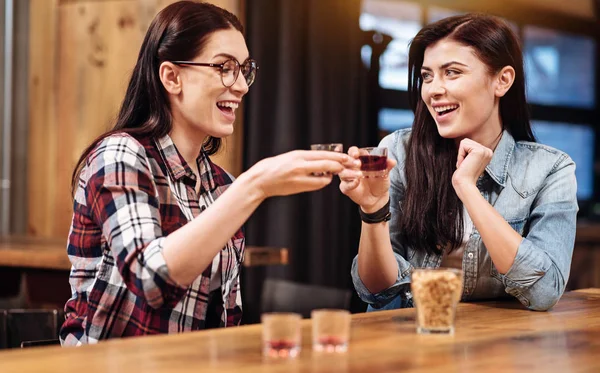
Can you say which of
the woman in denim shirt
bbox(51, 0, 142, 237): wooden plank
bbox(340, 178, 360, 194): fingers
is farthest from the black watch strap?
bbox(51, 0, 142, 237): wooden plank

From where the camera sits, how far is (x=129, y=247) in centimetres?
186

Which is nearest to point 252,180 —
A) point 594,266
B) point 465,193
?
point 465,193

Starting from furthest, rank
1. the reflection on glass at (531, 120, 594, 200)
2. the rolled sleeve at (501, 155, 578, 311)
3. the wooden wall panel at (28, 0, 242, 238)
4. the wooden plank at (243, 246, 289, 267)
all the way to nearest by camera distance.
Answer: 1. the reflection on glass at (531, 120, 594, 200)
2. the wooden wall panel at (28, 0, 242, 238)
3. the wooden plank at (243, 246, 289, 267)
4. the rolled sleeve at (501, 155, 578, 311)

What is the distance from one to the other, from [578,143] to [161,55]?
19.0 ft

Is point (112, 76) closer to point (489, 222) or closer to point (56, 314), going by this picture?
point (56, 314)

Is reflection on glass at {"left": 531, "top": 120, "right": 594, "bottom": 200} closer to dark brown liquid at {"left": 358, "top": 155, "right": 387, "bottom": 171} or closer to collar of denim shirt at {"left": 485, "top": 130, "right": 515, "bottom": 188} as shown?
collar of denim shirt at {"left": 485, "top": 130, "right": 515, "bottom": 188}

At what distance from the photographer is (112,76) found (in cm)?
548

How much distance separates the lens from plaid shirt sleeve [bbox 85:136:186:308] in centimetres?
184

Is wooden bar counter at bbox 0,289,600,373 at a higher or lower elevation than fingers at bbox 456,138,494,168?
lower

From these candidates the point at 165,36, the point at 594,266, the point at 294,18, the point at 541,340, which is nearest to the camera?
the point at 541,340

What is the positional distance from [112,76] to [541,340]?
163 inches

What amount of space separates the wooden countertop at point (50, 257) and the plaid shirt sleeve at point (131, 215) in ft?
5.87

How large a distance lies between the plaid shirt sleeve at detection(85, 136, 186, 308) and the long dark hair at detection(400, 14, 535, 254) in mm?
878

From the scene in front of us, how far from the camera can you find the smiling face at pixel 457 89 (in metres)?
2.53
